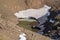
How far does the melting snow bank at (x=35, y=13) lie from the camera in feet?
7.09

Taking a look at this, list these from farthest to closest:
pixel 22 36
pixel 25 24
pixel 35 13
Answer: pixel 35 13
pixel 25 24
pixel 22 36

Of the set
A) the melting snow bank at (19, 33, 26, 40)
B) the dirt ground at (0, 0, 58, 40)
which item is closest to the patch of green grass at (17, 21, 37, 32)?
the dirt ground at (0, 0, 58, 40)

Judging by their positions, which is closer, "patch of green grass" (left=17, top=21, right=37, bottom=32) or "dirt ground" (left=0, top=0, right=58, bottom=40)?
"dirt ground" (left=0, top=0, right=58, bottom=40)

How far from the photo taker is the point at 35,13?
2.24 meters

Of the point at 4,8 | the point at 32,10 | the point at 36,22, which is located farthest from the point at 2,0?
the point at 36,22

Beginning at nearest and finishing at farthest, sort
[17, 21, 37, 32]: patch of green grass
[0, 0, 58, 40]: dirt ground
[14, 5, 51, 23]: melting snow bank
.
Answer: [0, 0, 58, 40]: dirt ground, [17, 21, 37, 32]: patch of green grass, [14, 5, 51, 23]: melting snow bank

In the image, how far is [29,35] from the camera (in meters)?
1.74

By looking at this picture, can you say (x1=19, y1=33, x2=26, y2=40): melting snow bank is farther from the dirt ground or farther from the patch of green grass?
the patch of green grass

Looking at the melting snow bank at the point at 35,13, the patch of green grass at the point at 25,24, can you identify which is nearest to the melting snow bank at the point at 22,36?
the patch of green grass at the point at 25,24

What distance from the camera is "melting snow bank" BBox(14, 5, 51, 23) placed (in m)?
2.16

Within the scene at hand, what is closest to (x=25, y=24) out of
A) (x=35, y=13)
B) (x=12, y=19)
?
(x=12, y=19)

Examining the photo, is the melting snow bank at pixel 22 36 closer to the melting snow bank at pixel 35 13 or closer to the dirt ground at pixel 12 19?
the dirt ground at pixel 12 19

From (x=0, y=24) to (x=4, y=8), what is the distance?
0.41 metres

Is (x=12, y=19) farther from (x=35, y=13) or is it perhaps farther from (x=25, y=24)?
(x=35, y=13)
